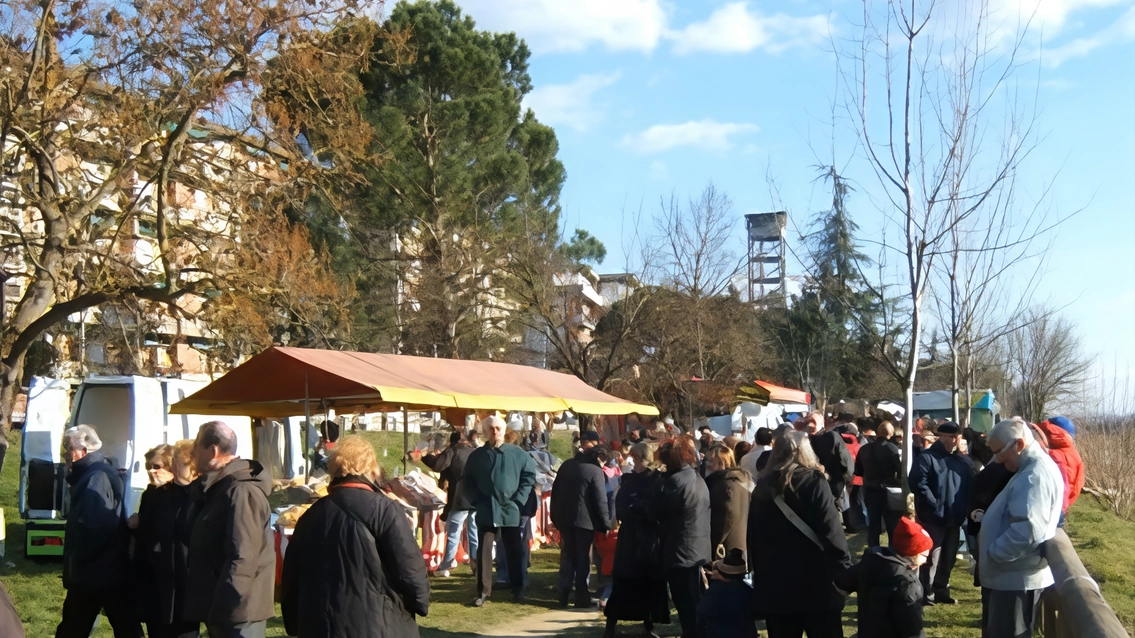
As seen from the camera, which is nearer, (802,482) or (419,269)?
(802,482)

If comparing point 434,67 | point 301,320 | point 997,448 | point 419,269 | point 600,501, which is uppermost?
point 434,67

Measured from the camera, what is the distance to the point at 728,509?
334 inches

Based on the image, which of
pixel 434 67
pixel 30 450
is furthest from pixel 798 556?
pixel 434 67

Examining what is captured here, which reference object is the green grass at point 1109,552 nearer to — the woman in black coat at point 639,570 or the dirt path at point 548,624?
the woman in black coat at point 639,570

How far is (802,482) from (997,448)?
3.59 ft

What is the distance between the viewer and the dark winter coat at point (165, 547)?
625 centimetres

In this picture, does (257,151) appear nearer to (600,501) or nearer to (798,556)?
(600,501)

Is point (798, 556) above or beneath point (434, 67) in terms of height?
beneath

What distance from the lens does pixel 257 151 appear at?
1875 centimetres

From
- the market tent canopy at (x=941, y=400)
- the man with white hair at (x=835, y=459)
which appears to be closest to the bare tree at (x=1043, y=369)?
the market tent canopy at (x=941, y=400)

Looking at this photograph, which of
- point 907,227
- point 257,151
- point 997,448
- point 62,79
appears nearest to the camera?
point 997,448

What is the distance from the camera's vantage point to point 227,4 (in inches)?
648

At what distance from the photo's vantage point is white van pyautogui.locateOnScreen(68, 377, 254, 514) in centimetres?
1407

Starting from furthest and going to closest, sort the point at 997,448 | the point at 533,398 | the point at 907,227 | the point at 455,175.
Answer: the point at 455,175
the point at 533,398
the point at 907,227
the point at 997,448
